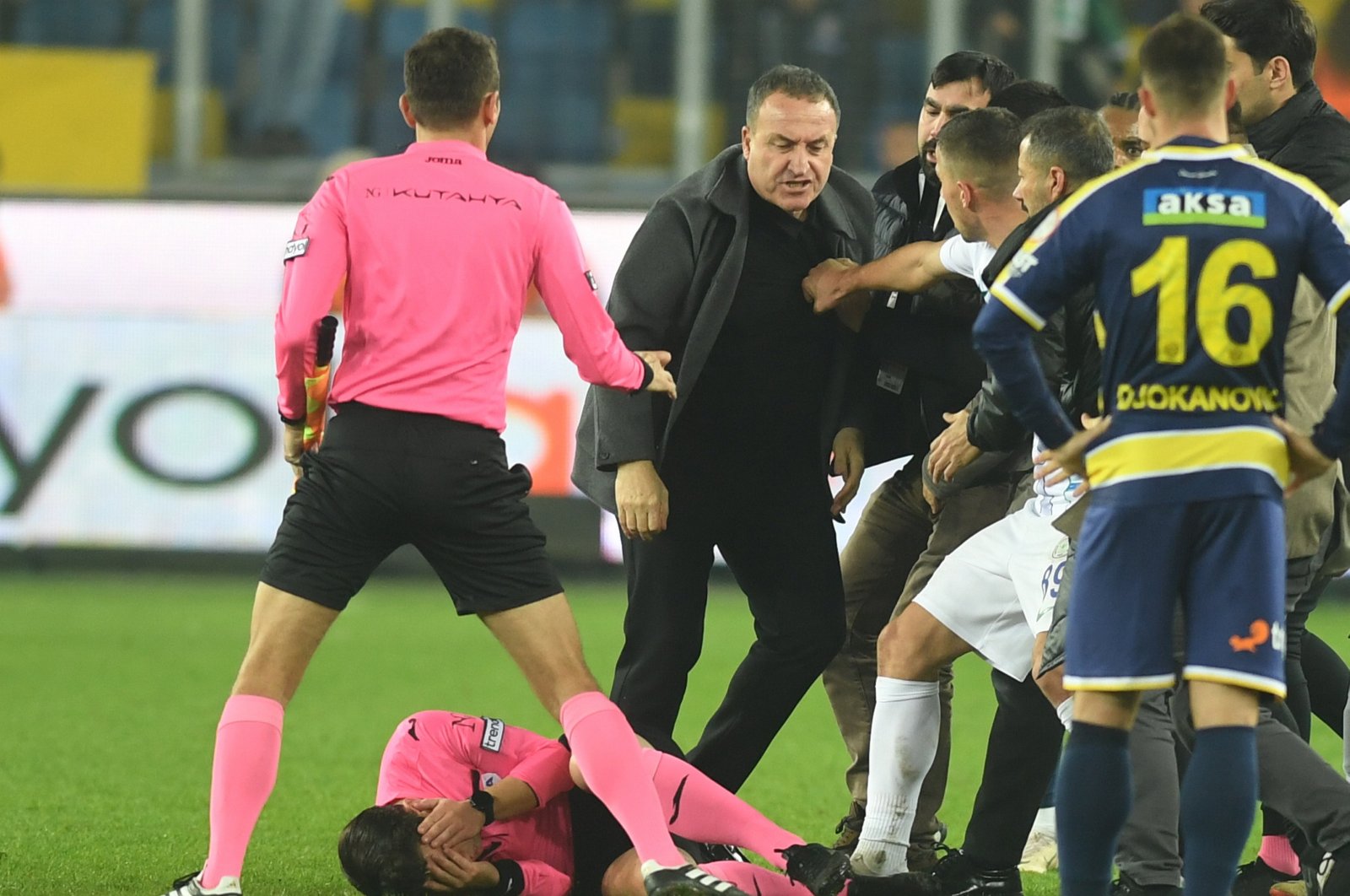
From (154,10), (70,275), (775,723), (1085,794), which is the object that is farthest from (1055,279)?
(154,10)

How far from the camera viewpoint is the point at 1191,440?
3.51 metres

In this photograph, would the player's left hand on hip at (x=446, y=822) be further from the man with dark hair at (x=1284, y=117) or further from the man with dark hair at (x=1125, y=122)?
the man with dark hair at (x=1125, y=122)

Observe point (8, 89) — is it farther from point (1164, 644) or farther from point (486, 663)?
point (1164, 644)

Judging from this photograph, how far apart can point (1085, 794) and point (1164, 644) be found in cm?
30

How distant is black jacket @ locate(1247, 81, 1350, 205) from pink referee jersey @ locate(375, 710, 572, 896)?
7.14ft

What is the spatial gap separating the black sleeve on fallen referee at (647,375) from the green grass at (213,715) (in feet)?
4.44

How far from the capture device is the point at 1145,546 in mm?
3521

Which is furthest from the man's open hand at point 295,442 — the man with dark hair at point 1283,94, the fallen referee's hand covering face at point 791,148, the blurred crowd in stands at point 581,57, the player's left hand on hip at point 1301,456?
the blurred crowd in stands at point 581,57

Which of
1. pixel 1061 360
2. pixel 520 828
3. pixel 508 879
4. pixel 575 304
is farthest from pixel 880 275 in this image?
pixel 508 879

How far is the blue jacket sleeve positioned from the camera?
361cm

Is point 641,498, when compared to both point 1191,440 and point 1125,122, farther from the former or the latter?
point 1125,122

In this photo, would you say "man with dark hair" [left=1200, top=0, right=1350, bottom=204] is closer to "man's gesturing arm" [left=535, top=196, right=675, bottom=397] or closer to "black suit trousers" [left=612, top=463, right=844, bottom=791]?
"black suit trousers" [left=612, top=463, right=844, bottom=791]

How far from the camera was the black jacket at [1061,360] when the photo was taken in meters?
4.14

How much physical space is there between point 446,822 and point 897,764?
1.04 meters
